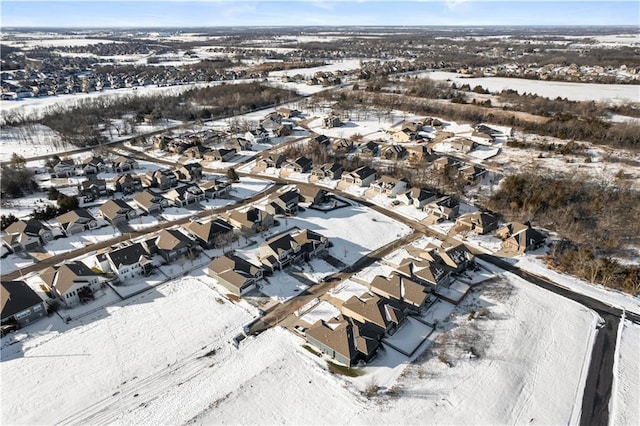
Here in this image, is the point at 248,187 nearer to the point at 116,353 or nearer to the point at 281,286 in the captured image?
the point at 281,286

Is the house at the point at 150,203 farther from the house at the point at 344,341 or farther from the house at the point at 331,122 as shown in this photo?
the house at the point at 331,122

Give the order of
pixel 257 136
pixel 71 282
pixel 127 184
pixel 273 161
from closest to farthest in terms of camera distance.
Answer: pixel 71 282 < pixel 127 184 < pixel 273 161 < pixel 257 136

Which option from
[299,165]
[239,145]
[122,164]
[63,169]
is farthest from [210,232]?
[239,145]

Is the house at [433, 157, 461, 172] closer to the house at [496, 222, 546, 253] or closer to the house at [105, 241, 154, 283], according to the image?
the house at [496, 222, 546, 253]

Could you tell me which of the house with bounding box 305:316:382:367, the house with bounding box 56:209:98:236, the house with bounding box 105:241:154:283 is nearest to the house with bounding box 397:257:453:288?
the house with bounding box 305:316:382:367

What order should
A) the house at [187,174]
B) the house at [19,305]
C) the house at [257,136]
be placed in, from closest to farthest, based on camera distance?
the house at [19,305]
the house at [187,174]
the house at [257,136]

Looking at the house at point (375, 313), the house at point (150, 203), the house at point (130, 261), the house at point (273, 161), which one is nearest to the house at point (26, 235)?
the house at point (150, 203)
